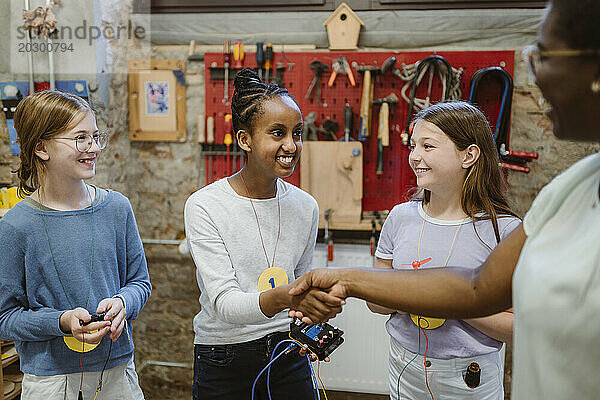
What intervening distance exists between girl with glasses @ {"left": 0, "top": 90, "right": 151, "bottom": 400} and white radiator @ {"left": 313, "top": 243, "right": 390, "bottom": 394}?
1560 mm

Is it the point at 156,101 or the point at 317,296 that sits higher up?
the point at 156,101

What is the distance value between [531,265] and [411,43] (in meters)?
2.57

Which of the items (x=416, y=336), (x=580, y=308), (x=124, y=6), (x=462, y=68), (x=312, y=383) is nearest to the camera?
(x=580, y=308)

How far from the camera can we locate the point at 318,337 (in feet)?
5.39

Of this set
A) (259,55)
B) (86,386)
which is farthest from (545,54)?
(259,55)

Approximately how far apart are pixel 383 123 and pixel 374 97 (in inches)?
8.1

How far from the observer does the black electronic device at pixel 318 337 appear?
1.61m

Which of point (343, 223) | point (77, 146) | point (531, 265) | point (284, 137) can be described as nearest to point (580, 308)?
point (531, 265)

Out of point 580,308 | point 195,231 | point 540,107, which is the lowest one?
point 195,231

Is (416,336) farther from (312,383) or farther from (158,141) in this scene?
(158,141)

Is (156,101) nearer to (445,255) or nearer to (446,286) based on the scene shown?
(445,255)

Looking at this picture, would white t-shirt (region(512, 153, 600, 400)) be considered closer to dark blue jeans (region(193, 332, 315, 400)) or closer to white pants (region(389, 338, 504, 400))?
white pants (region(389, 338, 504, 400))

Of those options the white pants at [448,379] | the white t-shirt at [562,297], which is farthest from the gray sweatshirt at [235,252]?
the white t-shirt at [562,297]

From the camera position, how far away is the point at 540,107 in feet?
9.97
